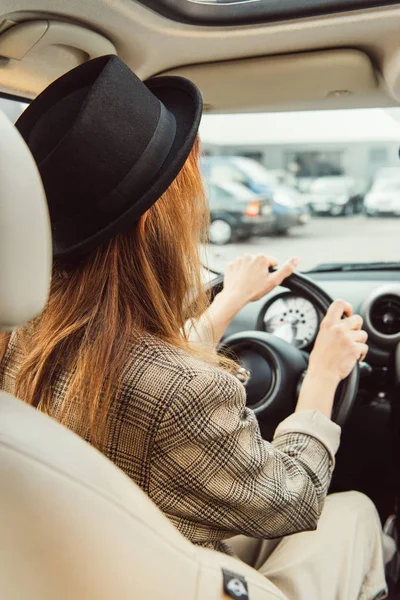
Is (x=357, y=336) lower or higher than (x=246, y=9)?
lower

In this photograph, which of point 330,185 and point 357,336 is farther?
point 330,185

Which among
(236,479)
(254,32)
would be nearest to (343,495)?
(236,479)

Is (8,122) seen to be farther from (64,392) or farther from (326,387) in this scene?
(326,387)

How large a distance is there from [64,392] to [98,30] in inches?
33.1

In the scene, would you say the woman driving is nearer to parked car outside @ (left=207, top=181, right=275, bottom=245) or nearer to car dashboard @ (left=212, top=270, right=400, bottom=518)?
car dashboard @ (left=212, top=270, right=400, bottom=518)

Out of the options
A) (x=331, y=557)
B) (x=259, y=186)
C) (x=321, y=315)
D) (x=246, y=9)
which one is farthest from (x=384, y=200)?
(x=331, y=557)

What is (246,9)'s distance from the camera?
1562 mm

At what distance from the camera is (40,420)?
0.89m

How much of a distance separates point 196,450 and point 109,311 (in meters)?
0.24

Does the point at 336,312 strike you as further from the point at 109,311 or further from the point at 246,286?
the point at 109,311

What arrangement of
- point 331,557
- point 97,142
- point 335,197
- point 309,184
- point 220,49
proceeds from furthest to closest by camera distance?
point 309,184 → point 335,197 → point 220,49 → point 331,557 → point 97,142

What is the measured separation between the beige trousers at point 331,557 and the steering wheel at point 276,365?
28 centimetres

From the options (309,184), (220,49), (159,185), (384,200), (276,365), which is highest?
(220,49)

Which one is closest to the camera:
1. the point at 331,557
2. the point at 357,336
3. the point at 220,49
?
the point at 331,557
